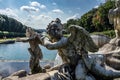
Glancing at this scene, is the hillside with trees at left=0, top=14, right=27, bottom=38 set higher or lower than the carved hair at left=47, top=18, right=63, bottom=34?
lower

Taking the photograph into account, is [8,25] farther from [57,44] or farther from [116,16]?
[57,44]

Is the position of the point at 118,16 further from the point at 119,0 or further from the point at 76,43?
the point at 76,43

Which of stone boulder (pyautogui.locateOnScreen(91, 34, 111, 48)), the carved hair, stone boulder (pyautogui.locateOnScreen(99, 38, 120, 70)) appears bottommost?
stone boulder (pyautogui.locateOnScreen(99, 38, 120, 70))

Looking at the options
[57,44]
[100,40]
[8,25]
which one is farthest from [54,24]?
[8,25]

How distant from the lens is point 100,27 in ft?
213

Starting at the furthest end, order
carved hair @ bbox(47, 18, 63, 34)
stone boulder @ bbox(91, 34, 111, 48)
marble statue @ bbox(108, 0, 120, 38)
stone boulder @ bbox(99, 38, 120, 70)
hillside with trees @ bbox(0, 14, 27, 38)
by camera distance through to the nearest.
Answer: hillside with trees @ bbox(0, 14, 27, 38), stone boulder @ bbox(91, 34, 111, 48), marble statue @ bbox(108, 0, 120, 38), stone boulder @ bbox(99, 38, 120, 70), carved hair @ bbox(47, 18, 63, 34)

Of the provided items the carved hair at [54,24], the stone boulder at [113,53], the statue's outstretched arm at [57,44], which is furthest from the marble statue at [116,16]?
the statue's outstretched arm at [57,44]

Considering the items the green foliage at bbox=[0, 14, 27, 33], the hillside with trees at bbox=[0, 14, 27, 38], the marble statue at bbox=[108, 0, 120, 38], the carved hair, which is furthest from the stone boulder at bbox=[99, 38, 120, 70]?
the green foliage at bbox=[0, 14, 27, 33]

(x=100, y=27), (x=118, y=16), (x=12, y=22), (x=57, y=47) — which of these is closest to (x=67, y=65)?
(x=57, y=47)

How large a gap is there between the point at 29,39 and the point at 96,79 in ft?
7.18

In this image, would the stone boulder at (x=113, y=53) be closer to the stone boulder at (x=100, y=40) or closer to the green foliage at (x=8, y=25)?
the stone boulder at (x=100, y=40)

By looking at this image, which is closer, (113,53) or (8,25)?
(113,53)

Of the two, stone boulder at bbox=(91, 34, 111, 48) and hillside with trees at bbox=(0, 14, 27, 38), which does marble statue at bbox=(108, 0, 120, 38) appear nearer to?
stone boulder at bbox=(91, 34, 111, 48)

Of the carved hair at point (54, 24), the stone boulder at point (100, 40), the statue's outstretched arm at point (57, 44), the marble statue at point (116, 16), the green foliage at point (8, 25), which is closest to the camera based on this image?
the statue's outstretched arm at point (57, 44)
